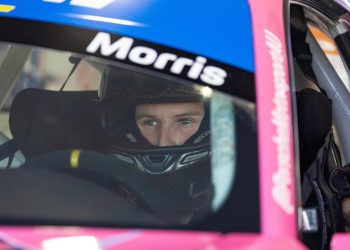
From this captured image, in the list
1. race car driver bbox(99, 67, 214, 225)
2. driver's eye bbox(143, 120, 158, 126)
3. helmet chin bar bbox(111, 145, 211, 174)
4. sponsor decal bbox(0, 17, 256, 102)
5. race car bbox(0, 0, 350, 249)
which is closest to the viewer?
race car bbox(0, 0, 350, 249)

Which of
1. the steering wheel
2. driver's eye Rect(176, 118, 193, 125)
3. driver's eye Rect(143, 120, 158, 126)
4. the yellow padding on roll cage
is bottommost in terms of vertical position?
the steering wheel

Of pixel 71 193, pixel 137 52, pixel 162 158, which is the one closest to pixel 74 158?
pixel 71 193

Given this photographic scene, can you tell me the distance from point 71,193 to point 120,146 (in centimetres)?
51

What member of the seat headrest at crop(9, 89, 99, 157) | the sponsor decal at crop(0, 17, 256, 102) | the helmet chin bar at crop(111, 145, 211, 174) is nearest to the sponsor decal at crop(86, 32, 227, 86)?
the sponsor decal at crop(0, 17, 256, 102)

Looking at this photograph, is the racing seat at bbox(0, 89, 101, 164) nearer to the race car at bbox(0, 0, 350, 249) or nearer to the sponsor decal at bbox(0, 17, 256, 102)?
the race car at bbox(0, 0, 350, 249)

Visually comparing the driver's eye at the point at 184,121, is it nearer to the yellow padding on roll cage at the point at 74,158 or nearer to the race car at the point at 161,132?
the race car at the point at 161,132

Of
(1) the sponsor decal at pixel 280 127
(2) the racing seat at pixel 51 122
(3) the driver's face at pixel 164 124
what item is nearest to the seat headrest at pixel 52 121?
(2) the racing seat at pixel 51 122

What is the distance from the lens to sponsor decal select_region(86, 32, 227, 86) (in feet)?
5.13

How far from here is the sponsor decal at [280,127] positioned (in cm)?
144

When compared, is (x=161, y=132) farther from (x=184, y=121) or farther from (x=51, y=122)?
(x=51, y=122)

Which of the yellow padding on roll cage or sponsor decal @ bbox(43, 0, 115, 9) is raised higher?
sponsor decal @ bbox(43, 0, 115, 9)

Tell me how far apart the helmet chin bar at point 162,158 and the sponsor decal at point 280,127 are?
451 mm

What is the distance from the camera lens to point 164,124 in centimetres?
217

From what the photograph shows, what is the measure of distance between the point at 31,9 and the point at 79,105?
362 mm
